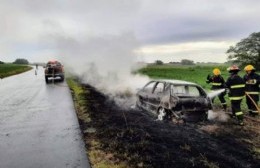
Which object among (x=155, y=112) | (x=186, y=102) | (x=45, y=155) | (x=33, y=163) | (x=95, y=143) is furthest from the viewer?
(x=155, y=112)

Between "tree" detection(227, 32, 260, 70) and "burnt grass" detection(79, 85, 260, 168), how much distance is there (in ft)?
188

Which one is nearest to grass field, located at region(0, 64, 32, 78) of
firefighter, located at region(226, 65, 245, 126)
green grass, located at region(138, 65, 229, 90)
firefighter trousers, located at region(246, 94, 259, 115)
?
green grass, located at region(138, 65, 229, 90)

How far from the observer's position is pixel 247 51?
68.5m

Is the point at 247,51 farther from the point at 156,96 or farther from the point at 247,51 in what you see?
the point at 156,96

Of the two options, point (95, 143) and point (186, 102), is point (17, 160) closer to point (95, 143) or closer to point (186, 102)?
point (95, 143)

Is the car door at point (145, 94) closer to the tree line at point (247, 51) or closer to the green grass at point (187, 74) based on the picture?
the green grass at point (187, 74)

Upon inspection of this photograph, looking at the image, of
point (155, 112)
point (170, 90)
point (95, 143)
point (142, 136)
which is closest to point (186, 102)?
point (170, 90)

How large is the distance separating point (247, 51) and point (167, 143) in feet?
210

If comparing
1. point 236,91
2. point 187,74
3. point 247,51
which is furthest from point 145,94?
point 247,51

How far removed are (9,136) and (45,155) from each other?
2871mm

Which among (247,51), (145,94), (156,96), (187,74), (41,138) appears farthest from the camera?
(247,51)

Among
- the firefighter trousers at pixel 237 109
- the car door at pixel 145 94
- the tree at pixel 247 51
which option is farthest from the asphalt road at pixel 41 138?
the tree at pixel 247 51

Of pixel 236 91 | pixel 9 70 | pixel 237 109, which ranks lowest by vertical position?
pixel 9 70

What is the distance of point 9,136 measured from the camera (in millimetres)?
10750
